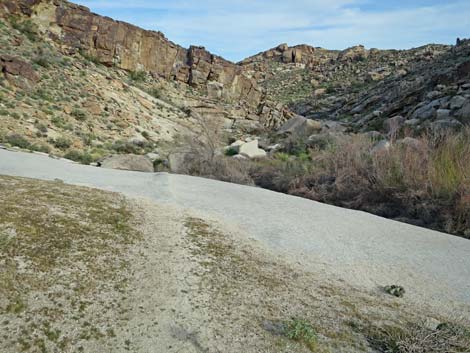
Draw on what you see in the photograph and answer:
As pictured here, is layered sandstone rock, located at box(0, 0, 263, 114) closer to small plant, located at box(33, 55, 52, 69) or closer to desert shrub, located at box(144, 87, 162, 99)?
desert shrub, located at box(144, 87, 162, 99)

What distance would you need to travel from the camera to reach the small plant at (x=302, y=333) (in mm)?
3164

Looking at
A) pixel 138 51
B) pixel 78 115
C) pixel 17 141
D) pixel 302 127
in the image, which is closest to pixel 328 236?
pixel 302 127

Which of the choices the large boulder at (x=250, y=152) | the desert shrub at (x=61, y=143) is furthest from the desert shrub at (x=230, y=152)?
the desert shrub at (x=61, y=143)

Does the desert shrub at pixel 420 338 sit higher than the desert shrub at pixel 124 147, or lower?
higher

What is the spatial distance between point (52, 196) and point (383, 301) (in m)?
4.79

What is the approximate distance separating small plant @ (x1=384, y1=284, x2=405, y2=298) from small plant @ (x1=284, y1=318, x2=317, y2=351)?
1550mm

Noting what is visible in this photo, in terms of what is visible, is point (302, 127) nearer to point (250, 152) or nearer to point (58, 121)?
point (250, 152)

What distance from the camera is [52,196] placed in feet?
19.7

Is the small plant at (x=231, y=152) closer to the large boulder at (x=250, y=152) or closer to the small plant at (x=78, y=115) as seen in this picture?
the large boulder at (x=250, y=152)

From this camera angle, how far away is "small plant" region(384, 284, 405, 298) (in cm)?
439

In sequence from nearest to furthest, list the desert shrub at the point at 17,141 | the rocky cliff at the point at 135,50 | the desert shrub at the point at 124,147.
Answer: the desert shrub at the point at 17,141 → the desert shrub at the point at 124,147 → the rocky cliff at the point at 135,50

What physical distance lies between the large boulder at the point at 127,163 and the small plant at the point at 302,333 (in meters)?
11.0

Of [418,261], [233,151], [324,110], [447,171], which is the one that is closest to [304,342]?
[418,261]

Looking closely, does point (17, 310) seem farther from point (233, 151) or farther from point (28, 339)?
point (233, 151)
